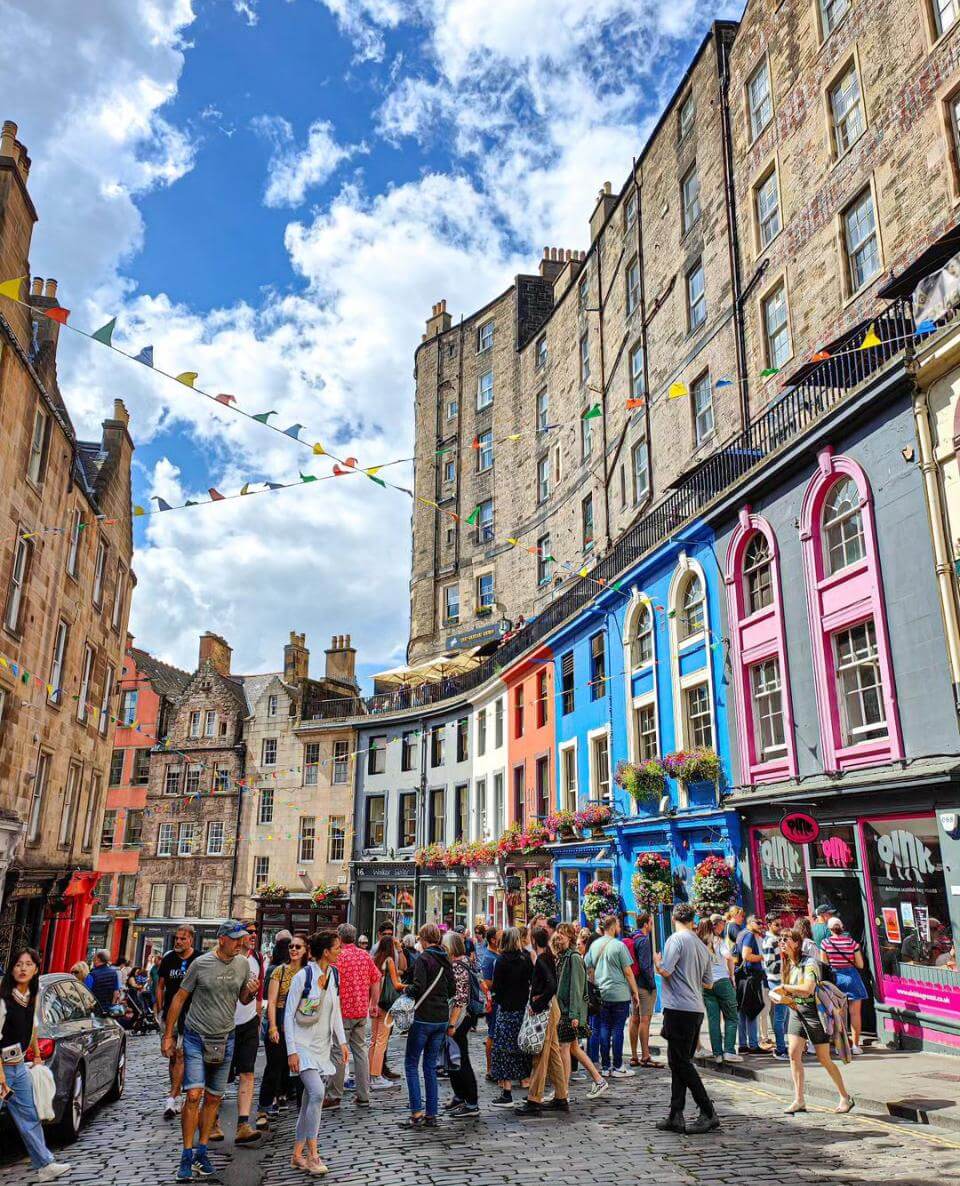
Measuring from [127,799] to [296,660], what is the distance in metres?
9.73

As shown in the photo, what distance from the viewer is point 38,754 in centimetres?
2053

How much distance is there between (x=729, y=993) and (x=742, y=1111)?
2679 millimetres

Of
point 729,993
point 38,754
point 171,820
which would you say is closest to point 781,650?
point 729,993

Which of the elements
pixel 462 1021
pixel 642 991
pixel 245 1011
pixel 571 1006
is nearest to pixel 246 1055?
pixel 245 1011

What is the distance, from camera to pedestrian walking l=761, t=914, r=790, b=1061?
11.8 metres

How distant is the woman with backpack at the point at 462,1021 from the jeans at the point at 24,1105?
357 cm

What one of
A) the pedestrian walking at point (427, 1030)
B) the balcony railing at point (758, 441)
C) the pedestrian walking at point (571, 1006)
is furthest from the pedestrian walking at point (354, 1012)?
the balcony railing at point (758, 441)

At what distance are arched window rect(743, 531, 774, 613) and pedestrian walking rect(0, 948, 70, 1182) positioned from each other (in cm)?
1383

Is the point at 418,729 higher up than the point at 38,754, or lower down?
higher up

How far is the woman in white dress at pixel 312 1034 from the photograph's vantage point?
7.18 metres

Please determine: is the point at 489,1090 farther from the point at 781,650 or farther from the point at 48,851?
the point at 48,851

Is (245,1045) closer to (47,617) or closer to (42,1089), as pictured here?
(42,1089)

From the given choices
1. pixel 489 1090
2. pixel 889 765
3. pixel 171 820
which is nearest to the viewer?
pixel 489 1090

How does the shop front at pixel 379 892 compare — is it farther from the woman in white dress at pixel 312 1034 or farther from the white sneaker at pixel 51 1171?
the white sneaker at pixel 51 1171
